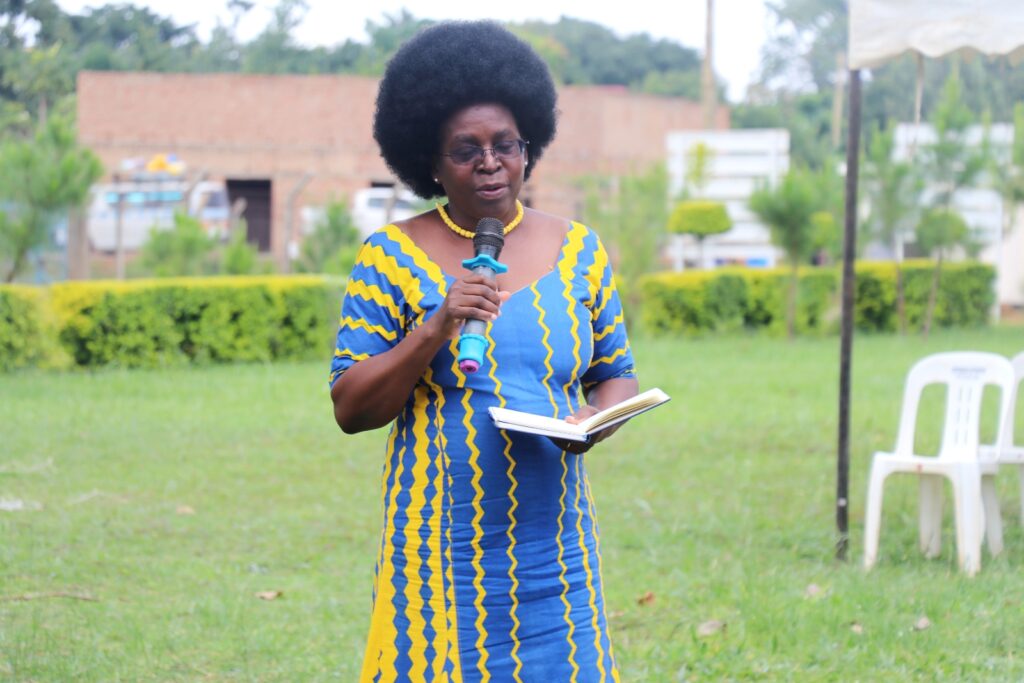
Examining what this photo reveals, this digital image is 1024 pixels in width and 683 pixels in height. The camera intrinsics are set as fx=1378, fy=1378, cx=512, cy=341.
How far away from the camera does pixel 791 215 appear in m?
18.0

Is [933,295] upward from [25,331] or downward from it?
upward

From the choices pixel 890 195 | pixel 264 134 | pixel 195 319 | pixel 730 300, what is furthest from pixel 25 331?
pixel 264 134

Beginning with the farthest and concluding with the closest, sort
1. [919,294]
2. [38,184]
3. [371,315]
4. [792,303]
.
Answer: [919,294] → [792,303] → [38,184] → [371,315]

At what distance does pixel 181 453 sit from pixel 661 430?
3494 millimetres

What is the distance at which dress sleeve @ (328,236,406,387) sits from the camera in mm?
2611

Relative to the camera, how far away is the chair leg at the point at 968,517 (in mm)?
5930

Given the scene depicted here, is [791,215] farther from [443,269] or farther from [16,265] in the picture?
[443,269]

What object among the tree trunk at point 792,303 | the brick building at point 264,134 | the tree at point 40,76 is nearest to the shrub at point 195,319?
the tree at point 40,76

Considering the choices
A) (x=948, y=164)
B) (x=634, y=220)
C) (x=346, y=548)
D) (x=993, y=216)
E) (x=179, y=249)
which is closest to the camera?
(x=346, y=548)

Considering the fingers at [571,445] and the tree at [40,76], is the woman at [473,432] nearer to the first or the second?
the fingers at [571,445]

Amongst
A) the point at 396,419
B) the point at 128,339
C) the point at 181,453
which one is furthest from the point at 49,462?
the point at 396,419

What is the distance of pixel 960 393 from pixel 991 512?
565 millimetres

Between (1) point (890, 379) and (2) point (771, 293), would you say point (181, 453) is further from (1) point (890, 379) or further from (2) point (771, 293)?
(2) point (771, 293)

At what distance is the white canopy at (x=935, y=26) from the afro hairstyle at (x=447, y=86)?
3514 millimetres
